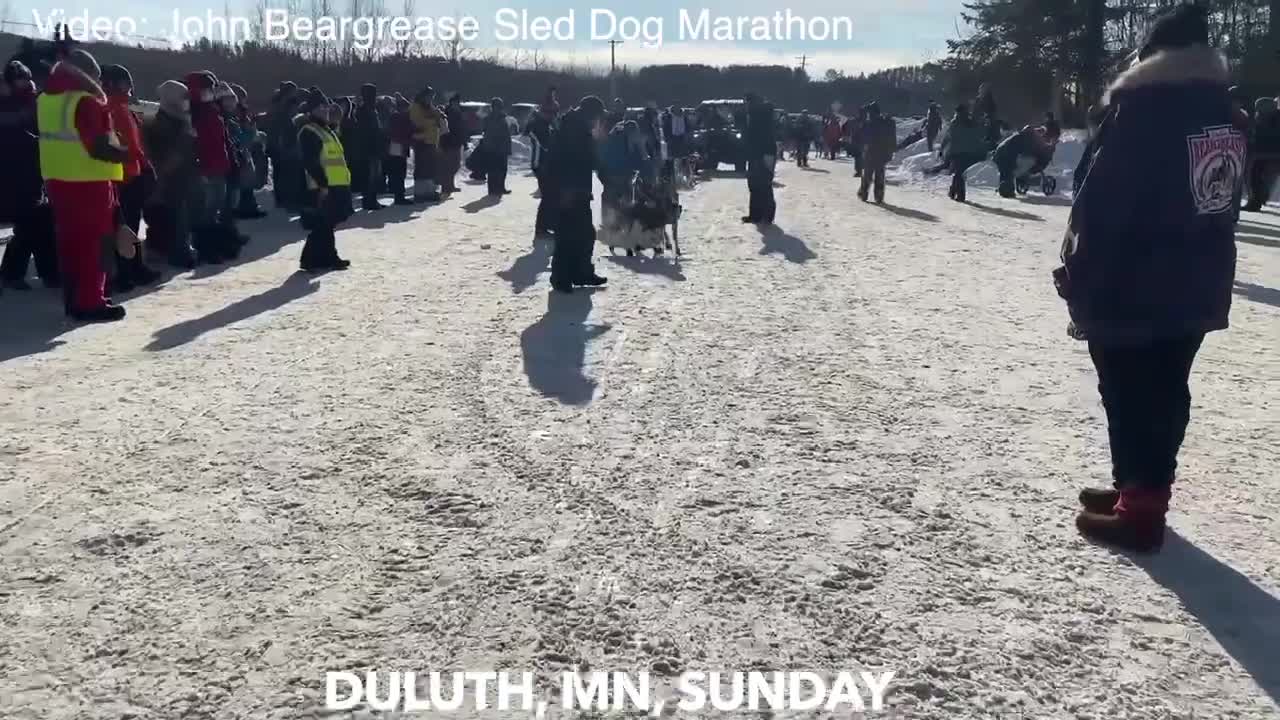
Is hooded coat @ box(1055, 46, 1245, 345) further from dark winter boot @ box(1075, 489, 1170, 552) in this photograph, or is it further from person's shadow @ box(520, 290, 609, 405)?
person's shadow @ box(520, 290, 609, 405)

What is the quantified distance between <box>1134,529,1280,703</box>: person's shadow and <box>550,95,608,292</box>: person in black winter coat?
5.62 meters

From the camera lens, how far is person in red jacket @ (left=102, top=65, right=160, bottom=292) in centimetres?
778

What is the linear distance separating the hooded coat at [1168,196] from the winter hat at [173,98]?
825 centimetres

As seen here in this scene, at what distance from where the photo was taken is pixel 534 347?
655cm

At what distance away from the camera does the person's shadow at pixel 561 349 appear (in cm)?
555

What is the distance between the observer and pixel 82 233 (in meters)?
6.88

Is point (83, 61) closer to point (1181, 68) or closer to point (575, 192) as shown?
point (575, 192)

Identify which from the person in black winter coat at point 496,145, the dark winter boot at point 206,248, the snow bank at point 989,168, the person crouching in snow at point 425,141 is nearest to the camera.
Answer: the dark winter boot at point 206,248

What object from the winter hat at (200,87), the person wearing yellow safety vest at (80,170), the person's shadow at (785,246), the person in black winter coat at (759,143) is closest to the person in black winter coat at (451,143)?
the person in black winter coat at (759,143)

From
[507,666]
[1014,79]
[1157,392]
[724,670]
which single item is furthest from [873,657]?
[1014,79]

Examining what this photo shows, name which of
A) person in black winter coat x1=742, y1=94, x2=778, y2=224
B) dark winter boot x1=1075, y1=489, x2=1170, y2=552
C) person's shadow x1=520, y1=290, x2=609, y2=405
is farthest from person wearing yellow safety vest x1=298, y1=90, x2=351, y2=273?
dark winter boot x1=1075, y1=489, x2=1170, y2=552

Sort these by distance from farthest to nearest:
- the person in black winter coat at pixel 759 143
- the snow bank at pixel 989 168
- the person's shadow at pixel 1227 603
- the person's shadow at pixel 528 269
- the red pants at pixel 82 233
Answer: the snow bank at pixel 989 168 < the person in black winter coat at pixel 759 143 < the person's shadow at pixel 528 269 < the red pants at pixel 82 233 < the person's shadow at pixel 1227 603

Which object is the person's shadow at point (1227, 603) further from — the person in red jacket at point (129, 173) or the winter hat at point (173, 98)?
the winter hat at point (173, 98)

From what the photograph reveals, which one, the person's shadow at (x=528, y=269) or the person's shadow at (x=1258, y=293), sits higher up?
the person's shadow at (x=528, y=269)
